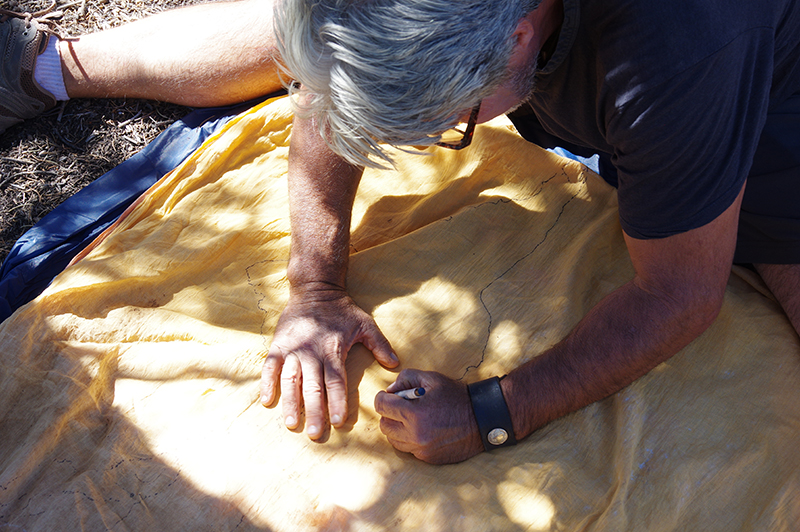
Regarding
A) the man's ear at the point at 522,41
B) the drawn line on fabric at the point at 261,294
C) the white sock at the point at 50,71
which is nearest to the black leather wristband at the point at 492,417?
the drawn line on fabric at the point at 261,294

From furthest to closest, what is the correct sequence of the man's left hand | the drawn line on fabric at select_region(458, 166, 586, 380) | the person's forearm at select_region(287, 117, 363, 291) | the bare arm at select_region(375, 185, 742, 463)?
1. the person's forearm at select_region(287, 117, 363, 291)
2. the drawn line on fabric at select_region(458, 166, 586, 380)
3. the man's left hand
4. the bare arm at select_region(375, 185, 742, 463)

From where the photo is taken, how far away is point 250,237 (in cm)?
213

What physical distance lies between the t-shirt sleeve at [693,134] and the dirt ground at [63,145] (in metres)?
2.16

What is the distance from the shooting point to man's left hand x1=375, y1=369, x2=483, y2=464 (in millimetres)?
1531

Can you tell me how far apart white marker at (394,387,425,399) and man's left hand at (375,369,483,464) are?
13 mm

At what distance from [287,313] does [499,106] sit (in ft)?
3.12

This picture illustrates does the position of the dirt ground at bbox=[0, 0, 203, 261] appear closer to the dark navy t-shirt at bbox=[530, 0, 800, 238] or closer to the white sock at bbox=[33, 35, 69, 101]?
the white sock at bbox=[33, 35, 69, 101]

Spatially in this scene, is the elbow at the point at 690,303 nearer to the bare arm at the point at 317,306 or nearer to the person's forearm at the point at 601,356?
the person's forearm at the point at 601,356

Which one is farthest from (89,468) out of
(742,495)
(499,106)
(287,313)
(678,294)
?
(742,495)

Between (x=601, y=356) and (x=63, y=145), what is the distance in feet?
8.10

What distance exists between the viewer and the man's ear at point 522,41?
1177 millimetres

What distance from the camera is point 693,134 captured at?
116cm

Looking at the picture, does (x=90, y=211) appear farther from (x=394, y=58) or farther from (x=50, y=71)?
(x=394, y=58)

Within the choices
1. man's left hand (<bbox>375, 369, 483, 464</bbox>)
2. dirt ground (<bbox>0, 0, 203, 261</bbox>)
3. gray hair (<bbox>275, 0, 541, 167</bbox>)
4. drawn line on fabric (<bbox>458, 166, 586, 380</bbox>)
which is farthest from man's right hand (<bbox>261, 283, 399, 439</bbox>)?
dirt ground (<bbox>0, 0, 203, 261</bbox>)
